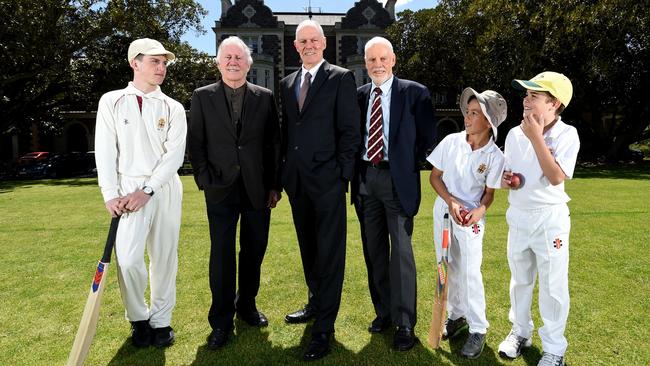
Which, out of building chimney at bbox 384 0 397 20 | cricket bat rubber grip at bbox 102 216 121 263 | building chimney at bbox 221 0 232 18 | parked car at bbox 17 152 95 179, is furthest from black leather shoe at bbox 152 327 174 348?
building chimney at bbox 384 0 397 20

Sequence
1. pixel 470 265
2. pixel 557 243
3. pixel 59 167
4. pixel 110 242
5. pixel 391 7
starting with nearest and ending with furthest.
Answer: pixel 557 243 < pixel 110 242 < pixel 470 265 < pixel 59 167 < pixel 391 7

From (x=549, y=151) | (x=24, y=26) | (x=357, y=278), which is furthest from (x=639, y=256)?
(x=24, y=26)

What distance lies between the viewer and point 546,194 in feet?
10.1

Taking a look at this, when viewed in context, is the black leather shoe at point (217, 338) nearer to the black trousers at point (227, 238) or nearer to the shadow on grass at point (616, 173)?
the black trousers at point (227, 238)

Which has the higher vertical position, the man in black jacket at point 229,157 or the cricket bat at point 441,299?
the man in black jacket at point 229,157

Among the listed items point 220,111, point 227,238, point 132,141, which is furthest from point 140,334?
point 220,111

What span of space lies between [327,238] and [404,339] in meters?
1.02

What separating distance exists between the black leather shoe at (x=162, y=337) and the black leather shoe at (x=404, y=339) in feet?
6.14

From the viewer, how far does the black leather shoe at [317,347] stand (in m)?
3.40

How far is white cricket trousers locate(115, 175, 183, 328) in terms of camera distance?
11.4 feet

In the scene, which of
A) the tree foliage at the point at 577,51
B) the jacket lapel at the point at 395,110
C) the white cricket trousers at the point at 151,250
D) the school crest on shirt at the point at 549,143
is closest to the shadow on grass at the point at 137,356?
the white cricket trousers at the point at 151,250

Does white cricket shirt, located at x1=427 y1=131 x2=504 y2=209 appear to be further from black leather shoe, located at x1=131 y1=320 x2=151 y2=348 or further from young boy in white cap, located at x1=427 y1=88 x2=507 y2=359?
black leather shoe, located at x1=131 y1=320 x2=151 y2=348

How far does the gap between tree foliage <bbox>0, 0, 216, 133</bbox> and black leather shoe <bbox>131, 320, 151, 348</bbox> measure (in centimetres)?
2155

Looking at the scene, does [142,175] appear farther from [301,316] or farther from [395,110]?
[395,110]
